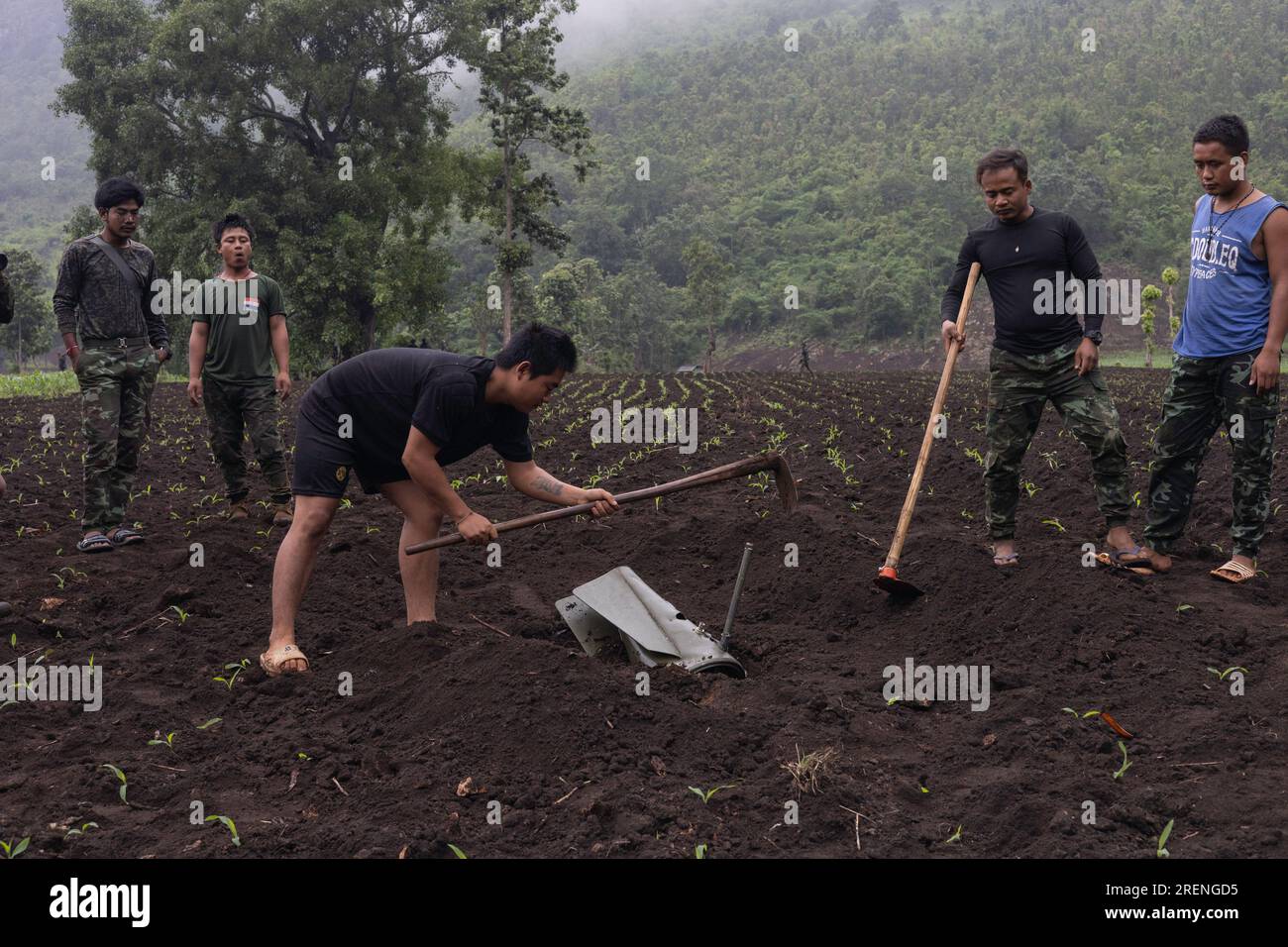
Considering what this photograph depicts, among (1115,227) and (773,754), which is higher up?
(1115,227)

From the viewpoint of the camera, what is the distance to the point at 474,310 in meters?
41.1

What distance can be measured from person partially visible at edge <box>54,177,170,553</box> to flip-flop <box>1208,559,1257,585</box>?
Result: 5928 millimetres

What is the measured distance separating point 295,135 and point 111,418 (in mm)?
25539

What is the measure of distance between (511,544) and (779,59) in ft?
358

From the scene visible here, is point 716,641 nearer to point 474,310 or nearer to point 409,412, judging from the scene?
point 409,412

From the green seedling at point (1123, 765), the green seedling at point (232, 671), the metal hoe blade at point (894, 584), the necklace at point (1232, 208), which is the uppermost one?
the necklace at point (1232, 208)

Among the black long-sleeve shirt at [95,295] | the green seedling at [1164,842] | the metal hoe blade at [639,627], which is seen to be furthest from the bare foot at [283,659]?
the green seedling at [1164,842]

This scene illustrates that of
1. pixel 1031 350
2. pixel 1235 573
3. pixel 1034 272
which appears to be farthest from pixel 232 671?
pixel 1235 573

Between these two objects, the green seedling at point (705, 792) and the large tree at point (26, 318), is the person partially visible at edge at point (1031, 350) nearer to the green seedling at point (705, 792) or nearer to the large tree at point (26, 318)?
the green seedling at point (705, 792)

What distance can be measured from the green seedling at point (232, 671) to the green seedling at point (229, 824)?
4.12 ft

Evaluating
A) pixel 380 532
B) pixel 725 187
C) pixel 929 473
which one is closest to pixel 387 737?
pixel 380 532

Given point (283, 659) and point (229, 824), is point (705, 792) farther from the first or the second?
point (283, 659)

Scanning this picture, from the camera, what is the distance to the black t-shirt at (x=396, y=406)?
4.41m

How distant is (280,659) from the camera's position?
4477mm
